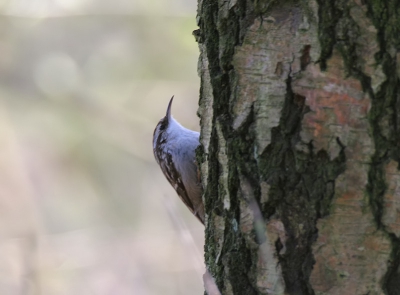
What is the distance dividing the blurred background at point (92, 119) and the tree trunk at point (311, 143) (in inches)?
160

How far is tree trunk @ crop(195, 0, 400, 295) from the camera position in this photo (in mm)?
1440

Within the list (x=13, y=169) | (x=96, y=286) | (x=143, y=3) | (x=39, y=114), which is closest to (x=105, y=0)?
(x=143, y=3)

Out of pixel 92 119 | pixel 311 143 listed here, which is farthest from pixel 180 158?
pixel 92 119

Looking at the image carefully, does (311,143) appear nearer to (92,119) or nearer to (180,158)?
(180,158)

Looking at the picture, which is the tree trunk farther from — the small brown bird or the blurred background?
the blurred background

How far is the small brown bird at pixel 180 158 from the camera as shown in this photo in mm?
3611

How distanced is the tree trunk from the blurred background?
406 centimetres

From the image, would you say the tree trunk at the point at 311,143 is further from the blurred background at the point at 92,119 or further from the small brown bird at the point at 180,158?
the blurred background at the point at 92,119

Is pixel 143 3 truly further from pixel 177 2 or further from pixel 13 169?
pixel 13 169

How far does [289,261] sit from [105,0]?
476cm

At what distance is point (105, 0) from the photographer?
19.0ft

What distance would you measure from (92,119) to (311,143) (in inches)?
186

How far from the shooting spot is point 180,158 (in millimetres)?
3725

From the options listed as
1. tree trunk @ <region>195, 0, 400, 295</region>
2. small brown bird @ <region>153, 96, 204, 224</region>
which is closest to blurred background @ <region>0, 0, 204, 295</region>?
small brown bird @ <region>153, 96, 204, 224</region>
